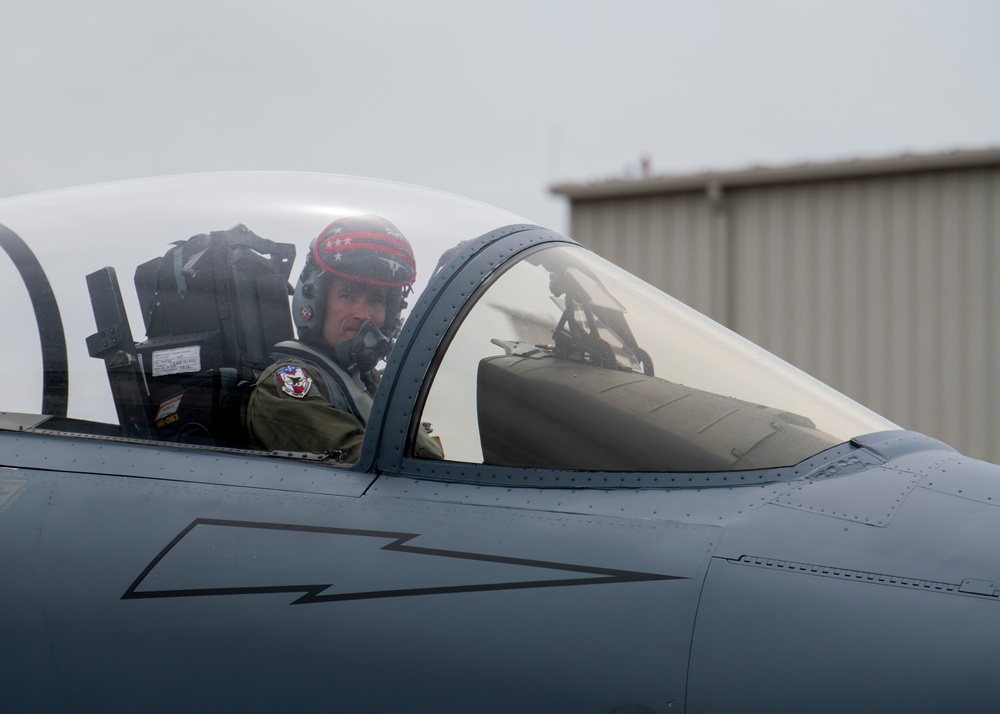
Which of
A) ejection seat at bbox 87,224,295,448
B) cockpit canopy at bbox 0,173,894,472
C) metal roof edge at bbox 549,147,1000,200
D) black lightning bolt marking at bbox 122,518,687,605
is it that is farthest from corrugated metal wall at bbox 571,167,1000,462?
black lightning bolt marking at bbox 122,518,687,605

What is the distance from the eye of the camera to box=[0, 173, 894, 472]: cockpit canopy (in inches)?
95.5

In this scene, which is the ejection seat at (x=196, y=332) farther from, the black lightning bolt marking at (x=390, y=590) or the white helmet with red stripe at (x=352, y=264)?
the black lightning bolt marking at (x=390, y=590)

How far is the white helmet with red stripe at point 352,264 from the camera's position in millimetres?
2758

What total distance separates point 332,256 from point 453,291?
46 cm

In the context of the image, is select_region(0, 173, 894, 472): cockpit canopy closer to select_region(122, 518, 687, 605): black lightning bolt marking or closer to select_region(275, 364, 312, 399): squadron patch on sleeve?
select_region(275, 364, 312, 399): squadron patch on sleeve

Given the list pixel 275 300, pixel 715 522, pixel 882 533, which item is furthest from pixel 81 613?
pixel 882 533

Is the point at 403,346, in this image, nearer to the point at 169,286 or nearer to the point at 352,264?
the point at 352,264

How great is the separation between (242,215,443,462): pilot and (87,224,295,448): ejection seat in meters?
0.06

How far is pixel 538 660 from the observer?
1983 millimetres

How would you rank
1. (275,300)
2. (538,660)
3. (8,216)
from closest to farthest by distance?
(538,660) → (275,300) → (8,216)

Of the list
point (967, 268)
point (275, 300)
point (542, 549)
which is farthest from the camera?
point (967, 268)

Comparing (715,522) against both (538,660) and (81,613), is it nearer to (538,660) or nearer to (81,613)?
(538,660)

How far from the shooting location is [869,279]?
35.3ft

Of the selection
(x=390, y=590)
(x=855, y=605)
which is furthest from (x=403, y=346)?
(x=855, y=605)
